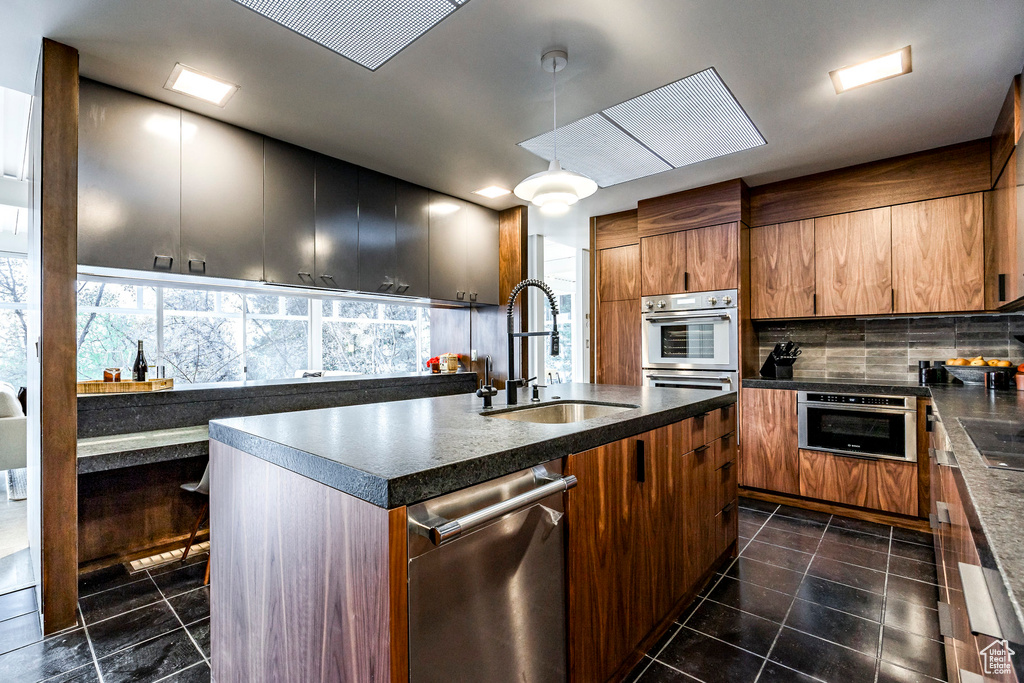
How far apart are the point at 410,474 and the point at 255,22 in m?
1.98

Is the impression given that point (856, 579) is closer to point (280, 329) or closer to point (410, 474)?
point (410, 474)

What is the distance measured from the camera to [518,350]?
4.37 metres

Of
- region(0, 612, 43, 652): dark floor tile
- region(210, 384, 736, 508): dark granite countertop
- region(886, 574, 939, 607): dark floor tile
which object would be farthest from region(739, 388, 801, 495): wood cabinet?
region(0, 612, 43, 652): dark floor tile

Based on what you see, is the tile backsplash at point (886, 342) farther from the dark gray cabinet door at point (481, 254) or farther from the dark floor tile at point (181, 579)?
the dark floor tile at point (181, 579)

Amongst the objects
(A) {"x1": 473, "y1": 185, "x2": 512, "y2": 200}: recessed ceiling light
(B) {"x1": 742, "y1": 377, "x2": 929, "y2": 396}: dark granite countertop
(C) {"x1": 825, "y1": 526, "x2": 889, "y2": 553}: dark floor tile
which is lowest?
(C) {"x1": 825, "y1": 526, "x2": 889, "y2": 553}: dark floor tile

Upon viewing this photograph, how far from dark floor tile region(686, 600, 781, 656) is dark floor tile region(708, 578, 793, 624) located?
0.05 metres

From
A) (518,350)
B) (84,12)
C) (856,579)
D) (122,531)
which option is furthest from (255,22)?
(856,579)

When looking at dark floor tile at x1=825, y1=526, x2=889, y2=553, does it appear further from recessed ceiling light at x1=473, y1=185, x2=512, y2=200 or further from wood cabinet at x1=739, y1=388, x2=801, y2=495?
recessed ceiling light at x1=473, y1=185, x2=512, y2=200

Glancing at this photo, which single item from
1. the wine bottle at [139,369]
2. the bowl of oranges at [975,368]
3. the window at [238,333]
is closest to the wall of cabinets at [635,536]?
the bowl of oranges at [975,368]

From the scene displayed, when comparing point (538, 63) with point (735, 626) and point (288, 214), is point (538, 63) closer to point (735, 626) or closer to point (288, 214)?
point (288, 214)

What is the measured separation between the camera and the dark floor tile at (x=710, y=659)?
167 centimetres

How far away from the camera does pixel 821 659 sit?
1749mm

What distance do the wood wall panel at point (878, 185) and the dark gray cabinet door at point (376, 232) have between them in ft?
9.31

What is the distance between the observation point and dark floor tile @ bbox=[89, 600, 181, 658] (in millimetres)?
1847
